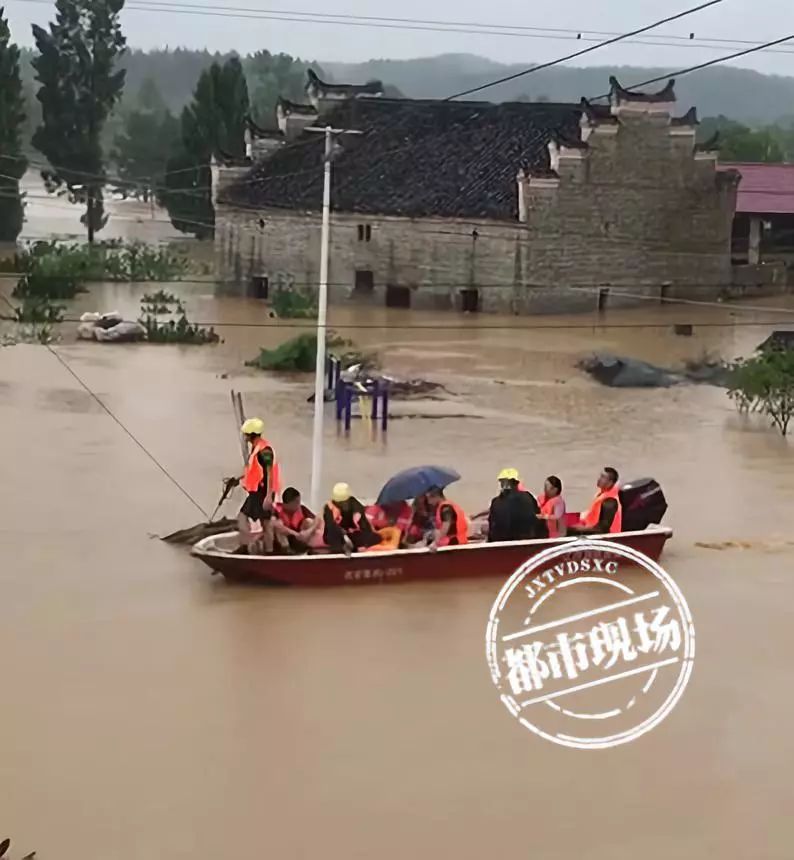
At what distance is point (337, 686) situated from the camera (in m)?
9.71

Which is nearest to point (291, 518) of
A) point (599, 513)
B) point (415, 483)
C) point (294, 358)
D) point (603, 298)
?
point (415, 483)

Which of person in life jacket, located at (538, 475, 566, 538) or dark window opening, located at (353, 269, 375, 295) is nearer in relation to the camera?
person in life jacket, located at (538, 475, 566, 538)

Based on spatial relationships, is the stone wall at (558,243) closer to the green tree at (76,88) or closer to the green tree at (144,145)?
the green tree at (76,88)

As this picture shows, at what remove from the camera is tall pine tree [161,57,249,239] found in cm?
4222

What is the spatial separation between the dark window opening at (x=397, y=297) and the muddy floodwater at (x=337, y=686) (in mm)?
13534

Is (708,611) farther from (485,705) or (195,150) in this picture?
(195,150)

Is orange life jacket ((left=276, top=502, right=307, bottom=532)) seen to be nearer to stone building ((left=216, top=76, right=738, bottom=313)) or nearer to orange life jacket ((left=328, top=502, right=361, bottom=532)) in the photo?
orange life jacket ((left=328, top=502, right=361, bottom=532))

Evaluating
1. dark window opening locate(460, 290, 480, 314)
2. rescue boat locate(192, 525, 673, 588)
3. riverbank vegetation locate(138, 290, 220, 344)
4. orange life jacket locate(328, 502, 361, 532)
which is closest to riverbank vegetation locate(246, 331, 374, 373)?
riverbank vegetation locate(138, 290, 220, 344)

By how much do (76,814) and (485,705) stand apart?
271 centimetres

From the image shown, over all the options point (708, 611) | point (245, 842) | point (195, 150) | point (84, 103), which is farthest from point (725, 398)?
point (84, 103)

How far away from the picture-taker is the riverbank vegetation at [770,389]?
1961cm

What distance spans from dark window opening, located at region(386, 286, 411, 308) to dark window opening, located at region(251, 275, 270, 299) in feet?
10.6

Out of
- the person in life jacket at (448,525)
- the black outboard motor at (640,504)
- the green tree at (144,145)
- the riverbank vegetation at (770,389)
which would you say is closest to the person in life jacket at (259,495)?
the person in life jacket at (448,525)

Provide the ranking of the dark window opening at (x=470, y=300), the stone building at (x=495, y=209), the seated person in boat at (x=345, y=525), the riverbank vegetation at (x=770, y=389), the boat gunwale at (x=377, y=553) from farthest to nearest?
the stone building at (x=495, y=209) → the dark window opening at (x=470, y=300) → the riverbank vegetation at (x=770, y=389) → the seated person in boat at (x=345, y=525) → the boat gunwale at (x=377, y=553)
